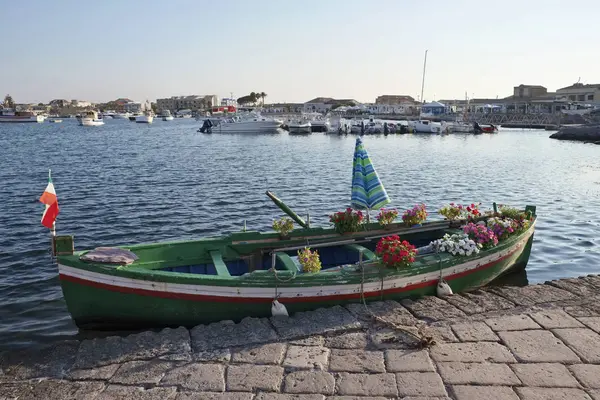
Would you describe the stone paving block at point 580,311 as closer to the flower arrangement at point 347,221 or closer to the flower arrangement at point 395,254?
the flower arrangement at point 395,254

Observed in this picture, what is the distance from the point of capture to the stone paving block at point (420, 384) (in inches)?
256

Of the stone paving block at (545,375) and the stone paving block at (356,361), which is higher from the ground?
the stone paving block at (545,375)

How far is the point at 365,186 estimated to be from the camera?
11.8 m

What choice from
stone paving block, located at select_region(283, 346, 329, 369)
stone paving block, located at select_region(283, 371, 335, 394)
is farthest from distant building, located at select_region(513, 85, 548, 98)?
stone paving block, located at select_region(283, 371, 335, 394)

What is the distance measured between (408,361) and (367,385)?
3.19 feet

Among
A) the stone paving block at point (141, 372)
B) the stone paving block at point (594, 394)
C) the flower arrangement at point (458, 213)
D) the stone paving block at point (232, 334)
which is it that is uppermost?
the flower arrangement at point (458, 213)

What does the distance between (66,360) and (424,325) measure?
600 cm

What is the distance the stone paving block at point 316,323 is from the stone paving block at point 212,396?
1.81 m

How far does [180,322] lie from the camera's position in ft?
30.0

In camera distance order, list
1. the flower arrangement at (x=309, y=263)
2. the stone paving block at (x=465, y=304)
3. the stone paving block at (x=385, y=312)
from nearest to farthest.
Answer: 1. the stone paving block at (x=385, y=312)
2. the stone paving block at (x=465, y=304)
3. the flower arrangement at (x=309, y=263)

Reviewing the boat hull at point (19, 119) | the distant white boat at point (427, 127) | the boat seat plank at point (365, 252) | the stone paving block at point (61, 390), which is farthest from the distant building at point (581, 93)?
the boat hull at point (19, 119)

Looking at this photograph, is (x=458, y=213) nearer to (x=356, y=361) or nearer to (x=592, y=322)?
(x=592, y=322)

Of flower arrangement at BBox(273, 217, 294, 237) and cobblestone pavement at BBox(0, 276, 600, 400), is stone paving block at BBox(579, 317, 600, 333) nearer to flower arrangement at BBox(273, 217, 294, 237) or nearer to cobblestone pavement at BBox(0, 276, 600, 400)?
cobblestone pavement at BBox(0, 276, 600, 400)

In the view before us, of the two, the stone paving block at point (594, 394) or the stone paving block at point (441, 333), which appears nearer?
the stone paving block at point (594, 394)
